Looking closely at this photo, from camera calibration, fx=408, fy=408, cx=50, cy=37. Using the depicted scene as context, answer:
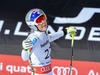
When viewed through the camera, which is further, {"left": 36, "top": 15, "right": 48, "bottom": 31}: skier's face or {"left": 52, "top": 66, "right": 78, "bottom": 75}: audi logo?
{"left": 52, "top": 66, "right": 78, "bottom": 75}: audi logo

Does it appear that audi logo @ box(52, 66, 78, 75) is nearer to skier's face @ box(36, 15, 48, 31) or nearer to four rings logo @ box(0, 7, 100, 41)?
four rings logo @ box(0, 7, 100, 41)

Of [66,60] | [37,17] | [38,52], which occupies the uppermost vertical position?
[37,17]

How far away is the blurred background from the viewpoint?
6805 mm

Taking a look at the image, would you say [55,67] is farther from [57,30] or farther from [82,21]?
[82,21]

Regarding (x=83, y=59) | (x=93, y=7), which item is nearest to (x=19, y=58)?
(x=83, y=59)

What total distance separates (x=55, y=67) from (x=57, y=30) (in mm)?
628

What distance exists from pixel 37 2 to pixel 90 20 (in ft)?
3.20

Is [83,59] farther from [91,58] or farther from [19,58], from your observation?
[19,58]

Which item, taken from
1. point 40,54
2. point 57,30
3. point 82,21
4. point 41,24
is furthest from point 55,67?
point 41,24

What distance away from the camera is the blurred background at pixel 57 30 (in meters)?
6.80

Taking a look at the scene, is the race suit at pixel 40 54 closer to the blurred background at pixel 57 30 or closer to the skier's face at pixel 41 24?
the skier's face at pixel 41 24

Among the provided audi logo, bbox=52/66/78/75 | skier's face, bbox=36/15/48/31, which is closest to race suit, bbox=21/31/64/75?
skier's face, bbox=36/15/48/31

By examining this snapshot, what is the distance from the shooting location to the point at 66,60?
22.6ft

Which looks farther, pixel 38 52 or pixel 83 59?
pixel 83 59
